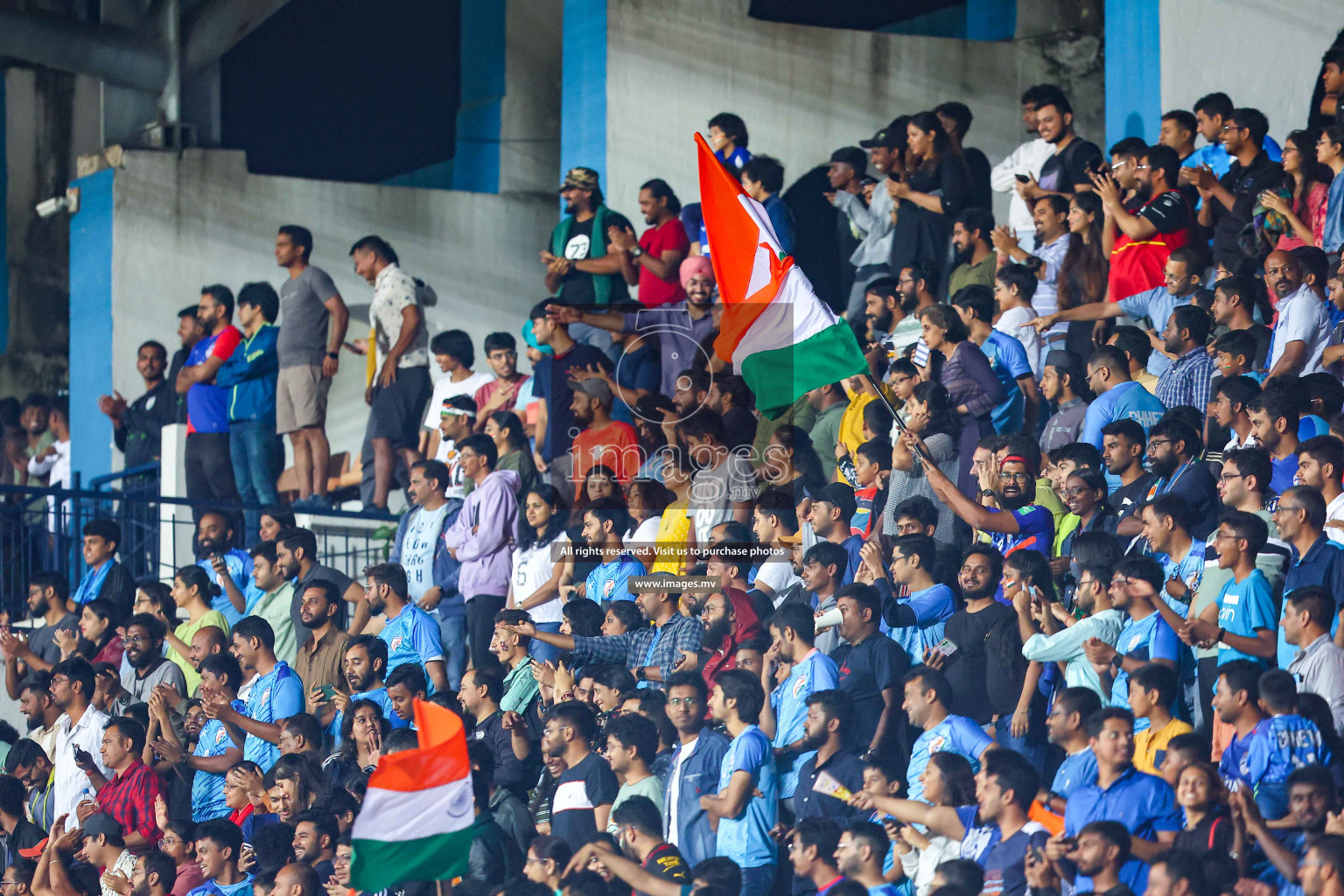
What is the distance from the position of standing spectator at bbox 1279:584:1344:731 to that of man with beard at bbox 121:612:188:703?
6250 millimetres

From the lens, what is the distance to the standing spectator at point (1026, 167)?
10633 mm

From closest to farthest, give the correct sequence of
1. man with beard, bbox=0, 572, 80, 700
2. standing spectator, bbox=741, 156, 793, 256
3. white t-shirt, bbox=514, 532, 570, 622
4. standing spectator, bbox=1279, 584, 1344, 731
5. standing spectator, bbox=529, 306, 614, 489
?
standing spectator, bbox=1279, 584, 1344, 731 < white t-shirt, bbox=514, 532, 570, 622 < standing spectator, bbox=529, 306, 614, 489 < standing spectator, bbox=741, 156, 793, 256 < man with beard, bbox=0, 572, 80, 700

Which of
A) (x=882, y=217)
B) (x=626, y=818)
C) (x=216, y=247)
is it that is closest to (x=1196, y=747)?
(x=626, y=818)

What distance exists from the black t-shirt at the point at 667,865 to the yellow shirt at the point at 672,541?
1.75 m

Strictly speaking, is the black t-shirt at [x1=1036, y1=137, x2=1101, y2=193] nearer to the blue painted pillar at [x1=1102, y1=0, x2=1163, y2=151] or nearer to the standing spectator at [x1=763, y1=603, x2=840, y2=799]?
the blue painted pillar at [x1=1102, y1=0, x2=1163, y2=151]

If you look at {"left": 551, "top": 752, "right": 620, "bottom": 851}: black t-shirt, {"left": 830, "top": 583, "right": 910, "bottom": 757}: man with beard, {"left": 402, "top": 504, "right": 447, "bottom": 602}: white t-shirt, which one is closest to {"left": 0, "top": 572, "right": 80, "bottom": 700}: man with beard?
{"left": 402, "top": 504, "right": 447, "bottom": 602}: white t-shirt

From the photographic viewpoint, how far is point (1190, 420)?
26.0 ft

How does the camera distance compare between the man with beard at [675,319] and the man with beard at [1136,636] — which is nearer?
the man with beard at [1136,636]

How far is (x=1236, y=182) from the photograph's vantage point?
939 centimetres

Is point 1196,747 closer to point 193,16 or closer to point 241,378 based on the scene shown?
point 241,378

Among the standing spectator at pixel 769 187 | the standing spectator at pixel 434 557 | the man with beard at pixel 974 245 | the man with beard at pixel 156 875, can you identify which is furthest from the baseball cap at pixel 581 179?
the man with beard at pixel 156 875

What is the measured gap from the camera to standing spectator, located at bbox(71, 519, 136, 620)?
11.6m

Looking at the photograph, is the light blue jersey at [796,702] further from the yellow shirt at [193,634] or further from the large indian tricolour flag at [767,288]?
the yellow shirt at [193,634]

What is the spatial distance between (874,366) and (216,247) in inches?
282
